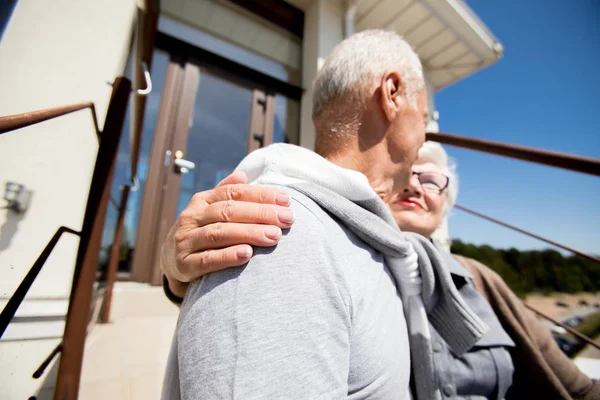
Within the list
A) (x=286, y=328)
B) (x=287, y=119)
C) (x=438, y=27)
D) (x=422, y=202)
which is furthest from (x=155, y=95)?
(x=438, y=27)

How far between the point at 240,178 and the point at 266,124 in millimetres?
2025

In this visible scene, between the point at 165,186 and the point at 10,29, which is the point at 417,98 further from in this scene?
the point at 165,186

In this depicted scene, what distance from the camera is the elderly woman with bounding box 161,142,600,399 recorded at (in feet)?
1.20

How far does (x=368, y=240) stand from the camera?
500 mm

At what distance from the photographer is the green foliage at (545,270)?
74.0 ft

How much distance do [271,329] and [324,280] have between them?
91 mm

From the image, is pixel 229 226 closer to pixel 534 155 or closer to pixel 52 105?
pixel 534 155

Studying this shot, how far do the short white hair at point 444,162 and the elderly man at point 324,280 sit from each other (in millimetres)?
876

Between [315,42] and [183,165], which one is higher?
[315,42]

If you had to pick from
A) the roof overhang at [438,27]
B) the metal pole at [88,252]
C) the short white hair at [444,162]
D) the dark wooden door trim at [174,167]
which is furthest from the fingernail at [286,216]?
the roof overhang at [438,27]

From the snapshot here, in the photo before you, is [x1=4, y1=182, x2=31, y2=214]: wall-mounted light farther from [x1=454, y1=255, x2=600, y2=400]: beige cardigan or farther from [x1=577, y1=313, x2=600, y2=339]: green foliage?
[x1=577, y1=313, x2=600, y2=339]: green foliage

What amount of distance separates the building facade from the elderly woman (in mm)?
408

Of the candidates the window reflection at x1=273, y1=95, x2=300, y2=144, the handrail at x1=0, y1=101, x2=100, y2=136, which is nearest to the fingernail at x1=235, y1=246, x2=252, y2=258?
the handrail at x1=0, y1=101, x2=100, y2=136

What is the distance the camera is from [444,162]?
61.4 inches
